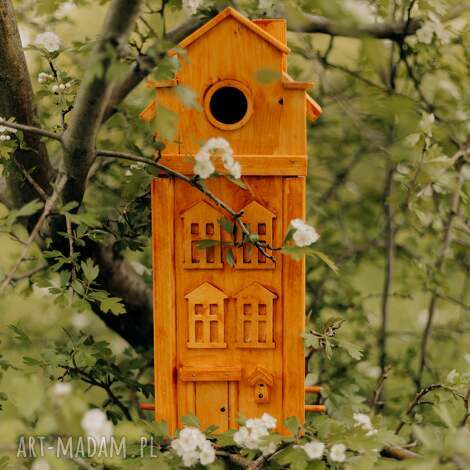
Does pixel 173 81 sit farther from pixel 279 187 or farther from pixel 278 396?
pixel 278 396

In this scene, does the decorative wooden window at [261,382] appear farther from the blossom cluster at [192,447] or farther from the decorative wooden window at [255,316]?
the blossom cluster at [192,447]

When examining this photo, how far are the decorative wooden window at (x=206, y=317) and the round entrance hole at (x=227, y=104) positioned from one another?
1.32 feet

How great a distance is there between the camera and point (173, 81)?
1.62 metres

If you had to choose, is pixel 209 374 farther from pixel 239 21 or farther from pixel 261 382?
pixel 239 21

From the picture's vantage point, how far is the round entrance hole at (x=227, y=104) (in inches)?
65.4

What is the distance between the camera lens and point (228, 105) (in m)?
1.85

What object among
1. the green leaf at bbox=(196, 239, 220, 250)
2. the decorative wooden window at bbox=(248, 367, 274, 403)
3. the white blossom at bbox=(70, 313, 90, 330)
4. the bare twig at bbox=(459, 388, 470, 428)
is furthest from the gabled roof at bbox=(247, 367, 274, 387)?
the white blossom at bbox=(70, 313, 90, 330)

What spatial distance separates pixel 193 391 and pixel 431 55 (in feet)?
4.69

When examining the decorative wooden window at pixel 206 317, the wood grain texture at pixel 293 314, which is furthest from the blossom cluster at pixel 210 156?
the decorative wooden window at pixel 206 317

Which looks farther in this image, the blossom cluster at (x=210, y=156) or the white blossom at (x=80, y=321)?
the white blossom at (x=80, y=321)

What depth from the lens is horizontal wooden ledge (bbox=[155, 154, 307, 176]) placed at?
165 centimetres

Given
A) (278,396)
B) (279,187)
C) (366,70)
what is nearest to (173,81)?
(279,187)

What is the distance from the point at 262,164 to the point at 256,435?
62cm

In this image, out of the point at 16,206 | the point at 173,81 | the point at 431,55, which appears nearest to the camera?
the point at 173,81
